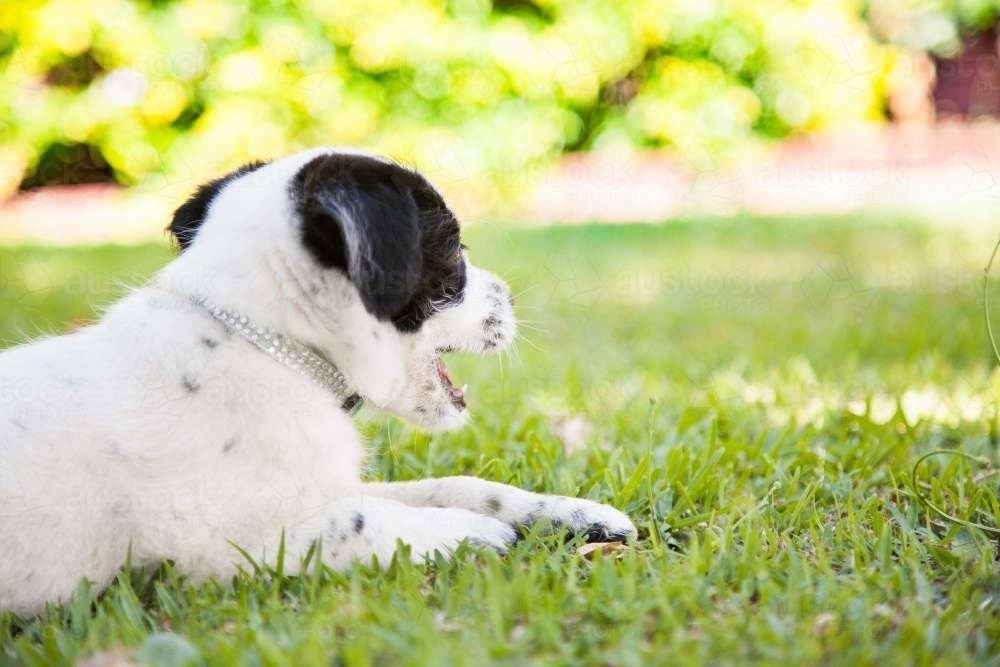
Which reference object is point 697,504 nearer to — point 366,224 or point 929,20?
point 366,224

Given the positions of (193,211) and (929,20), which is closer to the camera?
(193,211)

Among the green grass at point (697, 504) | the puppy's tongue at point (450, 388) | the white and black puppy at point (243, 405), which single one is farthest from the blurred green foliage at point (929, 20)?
the white and black puppy at point (243, 405)

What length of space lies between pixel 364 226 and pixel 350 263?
0.31ft

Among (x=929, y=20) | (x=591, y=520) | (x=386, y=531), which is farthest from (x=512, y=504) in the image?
(x=929, y=20)

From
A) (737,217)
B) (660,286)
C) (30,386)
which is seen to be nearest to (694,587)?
(30,386)

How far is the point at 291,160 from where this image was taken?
94.7 inches

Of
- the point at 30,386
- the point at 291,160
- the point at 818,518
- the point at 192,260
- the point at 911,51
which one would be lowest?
the point at 818,518

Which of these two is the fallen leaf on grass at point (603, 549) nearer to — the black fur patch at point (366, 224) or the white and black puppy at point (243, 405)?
the white and black puppy at point (243, 405)

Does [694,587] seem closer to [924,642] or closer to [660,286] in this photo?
[924,642]

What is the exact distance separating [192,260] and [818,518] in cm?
183

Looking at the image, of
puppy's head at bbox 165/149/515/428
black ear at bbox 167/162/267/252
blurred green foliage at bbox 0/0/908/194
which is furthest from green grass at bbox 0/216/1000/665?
blurred green foliage at bbox 0/0/908/194

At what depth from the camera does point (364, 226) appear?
2006 millimetres

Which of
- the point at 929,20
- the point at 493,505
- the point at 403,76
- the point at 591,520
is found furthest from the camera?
the point at 929,20

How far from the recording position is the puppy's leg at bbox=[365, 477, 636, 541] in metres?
2.25
